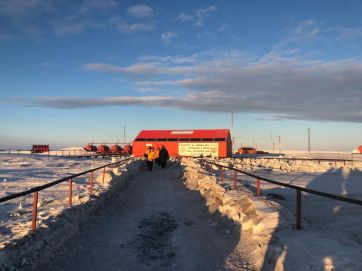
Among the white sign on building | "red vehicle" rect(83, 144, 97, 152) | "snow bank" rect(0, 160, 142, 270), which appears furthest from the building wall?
"snow bank" rect(0, 160, 142, 270)

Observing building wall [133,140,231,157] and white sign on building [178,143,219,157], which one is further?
white sign on building [178,143,219,157]

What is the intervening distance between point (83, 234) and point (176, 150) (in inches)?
1635

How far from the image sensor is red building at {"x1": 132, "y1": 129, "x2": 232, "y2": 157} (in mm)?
48000

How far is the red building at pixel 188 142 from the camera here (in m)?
48.0

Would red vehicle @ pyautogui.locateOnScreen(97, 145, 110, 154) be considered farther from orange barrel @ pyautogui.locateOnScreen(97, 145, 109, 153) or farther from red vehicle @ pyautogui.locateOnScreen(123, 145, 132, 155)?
red vehicle @ pyautogui.locateOnScreen(123, 145, 132, 155)

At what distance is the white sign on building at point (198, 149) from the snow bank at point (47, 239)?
37.3 m

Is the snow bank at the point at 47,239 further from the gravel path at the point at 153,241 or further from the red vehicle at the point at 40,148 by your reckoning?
the red vehicle at the point at 40,148

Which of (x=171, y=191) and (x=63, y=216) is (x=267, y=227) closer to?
(x=63, y=216)

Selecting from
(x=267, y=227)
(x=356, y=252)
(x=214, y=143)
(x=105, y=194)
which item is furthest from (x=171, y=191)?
(x=214, y=143)

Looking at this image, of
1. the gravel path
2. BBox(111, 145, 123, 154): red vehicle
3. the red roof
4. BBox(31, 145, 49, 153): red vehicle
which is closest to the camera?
the gravel path

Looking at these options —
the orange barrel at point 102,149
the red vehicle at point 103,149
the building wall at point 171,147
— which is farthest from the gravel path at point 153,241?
the orange barrel at point 102,149

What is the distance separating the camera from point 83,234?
857cm

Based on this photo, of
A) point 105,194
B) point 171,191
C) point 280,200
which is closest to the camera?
point 105,194

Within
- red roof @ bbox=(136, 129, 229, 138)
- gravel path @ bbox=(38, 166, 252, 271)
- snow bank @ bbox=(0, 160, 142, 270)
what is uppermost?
red roof @ bbox=(136, 129, 229, 138)
